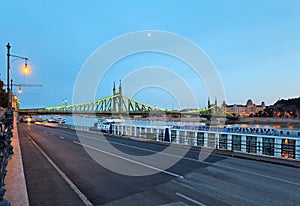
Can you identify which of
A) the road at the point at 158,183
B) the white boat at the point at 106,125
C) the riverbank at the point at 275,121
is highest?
the road at the point at 158,183

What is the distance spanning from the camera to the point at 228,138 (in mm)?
26391

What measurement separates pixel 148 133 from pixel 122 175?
22079mm

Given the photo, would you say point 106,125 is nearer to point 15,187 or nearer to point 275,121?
point 15,187

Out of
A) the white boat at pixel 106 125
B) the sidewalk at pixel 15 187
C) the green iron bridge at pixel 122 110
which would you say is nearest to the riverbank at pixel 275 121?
the green iron bridge at pixel 122 110

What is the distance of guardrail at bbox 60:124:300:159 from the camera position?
72.9ft

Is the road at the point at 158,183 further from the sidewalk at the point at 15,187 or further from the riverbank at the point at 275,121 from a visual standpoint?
the riverbank at the point at 275,121

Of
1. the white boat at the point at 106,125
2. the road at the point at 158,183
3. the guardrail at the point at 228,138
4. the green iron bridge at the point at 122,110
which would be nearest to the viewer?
the road at the point at 158,183

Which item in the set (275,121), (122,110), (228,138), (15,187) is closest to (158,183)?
(15,187)

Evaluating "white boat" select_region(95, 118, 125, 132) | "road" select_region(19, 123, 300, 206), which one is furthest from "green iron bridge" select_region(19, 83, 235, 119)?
"road" select_region(19, 123, 300, 206)

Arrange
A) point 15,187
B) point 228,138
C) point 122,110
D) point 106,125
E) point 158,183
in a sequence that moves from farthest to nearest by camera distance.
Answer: point 122,110, point 106,125, point 228,138, point 158,183, point 15,187

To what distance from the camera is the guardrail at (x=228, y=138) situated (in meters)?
22.2

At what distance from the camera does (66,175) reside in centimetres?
1029

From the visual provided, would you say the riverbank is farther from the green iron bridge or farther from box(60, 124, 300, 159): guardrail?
box(60, 124, 300, 159): guardrail

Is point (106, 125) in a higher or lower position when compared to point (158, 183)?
lower
